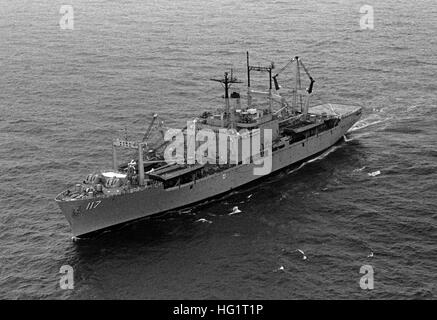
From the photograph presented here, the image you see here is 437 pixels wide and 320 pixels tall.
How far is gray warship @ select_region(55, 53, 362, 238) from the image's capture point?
265ft

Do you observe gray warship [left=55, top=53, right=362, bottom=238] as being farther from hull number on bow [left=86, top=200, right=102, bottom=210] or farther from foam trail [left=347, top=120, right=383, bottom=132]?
foam trail [left=347, top=120, right=383, bottom=132]

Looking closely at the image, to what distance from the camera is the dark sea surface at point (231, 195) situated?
69.2 m

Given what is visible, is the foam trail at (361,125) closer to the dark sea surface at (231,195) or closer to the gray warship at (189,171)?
the dark sea surface at (231,195)

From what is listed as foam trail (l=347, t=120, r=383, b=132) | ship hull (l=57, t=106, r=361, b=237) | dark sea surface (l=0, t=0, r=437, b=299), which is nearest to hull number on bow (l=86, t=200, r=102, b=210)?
ship hull (l=57, t=106, r=361, b=237)

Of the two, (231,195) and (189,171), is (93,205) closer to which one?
(189,171)

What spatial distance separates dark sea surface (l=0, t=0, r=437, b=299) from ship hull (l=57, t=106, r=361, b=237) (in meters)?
1.68

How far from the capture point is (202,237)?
7844 cm

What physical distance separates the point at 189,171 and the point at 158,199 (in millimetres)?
6188

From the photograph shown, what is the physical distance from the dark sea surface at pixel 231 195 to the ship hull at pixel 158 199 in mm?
1677

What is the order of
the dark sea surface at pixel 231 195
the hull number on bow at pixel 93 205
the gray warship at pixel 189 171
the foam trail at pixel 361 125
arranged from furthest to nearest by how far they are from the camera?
the foam trail at pixel 361 125, the gray warship at pixel 189 171, the hull number on bow at pixel 93 205, the dark sea surface at pixel 231 195

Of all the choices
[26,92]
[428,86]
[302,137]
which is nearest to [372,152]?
[302,137]

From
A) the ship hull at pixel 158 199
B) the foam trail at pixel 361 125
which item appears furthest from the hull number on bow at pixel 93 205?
the foam trail at pixel 361 125
